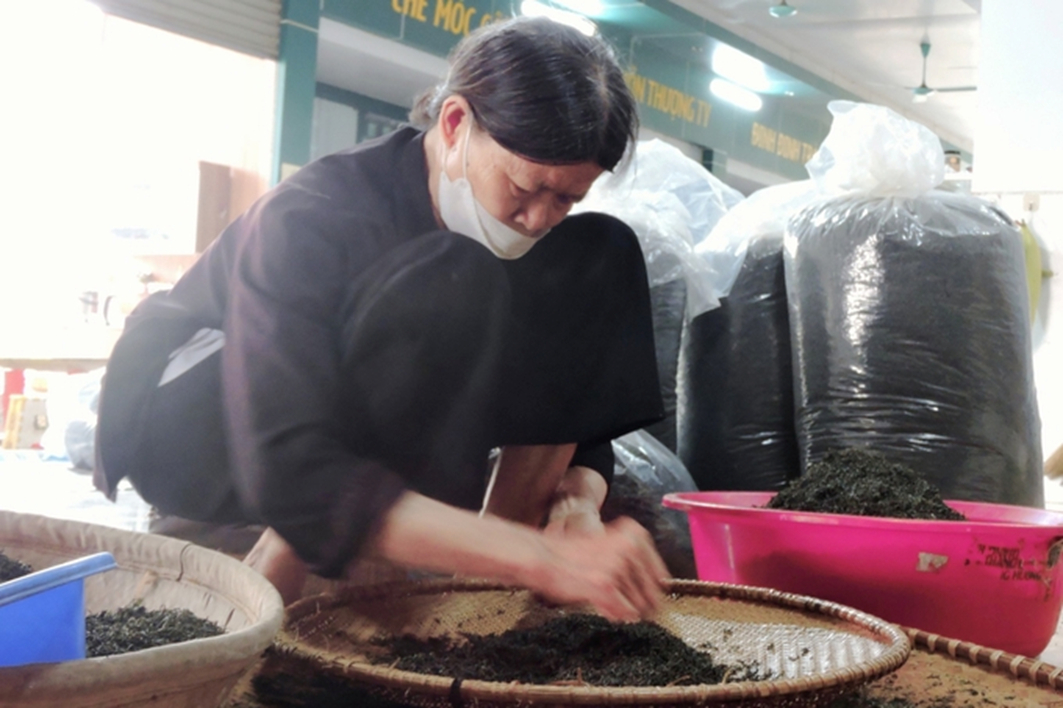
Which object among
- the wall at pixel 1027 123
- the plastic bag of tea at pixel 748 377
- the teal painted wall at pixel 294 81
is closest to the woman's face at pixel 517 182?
the plastic bag of tea at pixel 748 377

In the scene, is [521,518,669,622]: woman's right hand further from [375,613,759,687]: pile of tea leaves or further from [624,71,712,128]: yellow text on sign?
[624,71,712,128]: yellow text on sign

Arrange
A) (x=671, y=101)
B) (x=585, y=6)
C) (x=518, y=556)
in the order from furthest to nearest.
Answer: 1. (x=671, y=101)
2. (x=585, y=6)
3. (x=518, y=556)

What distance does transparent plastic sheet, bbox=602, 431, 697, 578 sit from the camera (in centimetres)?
142

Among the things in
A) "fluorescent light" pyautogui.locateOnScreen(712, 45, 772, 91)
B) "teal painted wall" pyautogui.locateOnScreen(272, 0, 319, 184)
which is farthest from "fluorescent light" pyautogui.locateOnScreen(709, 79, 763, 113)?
"teal painted wall" pyautogui.locateOnScreen(272, 0, 319, 184)

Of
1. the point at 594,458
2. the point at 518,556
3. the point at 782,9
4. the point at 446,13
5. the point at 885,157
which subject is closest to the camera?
the point at 518,556

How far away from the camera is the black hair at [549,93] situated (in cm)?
94

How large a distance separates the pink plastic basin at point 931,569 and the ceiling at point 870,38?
13.8 feet

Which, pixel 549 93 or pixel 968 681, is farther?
pixel 549 93

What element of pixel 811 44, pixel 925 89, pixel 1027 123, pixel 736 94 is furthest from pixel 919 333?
pixel 925 89

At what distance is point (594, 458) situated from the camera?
1.16 m

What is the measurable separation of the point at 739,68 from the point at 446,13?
2371mm

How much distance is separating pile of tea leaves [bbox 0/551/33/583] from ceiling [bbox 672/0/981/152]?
4661 mm

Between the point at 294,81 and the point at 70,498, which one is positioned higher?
the point at 294,81

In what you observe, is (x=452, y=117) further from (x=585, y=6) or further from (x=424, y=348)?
(x=585, y=6)
